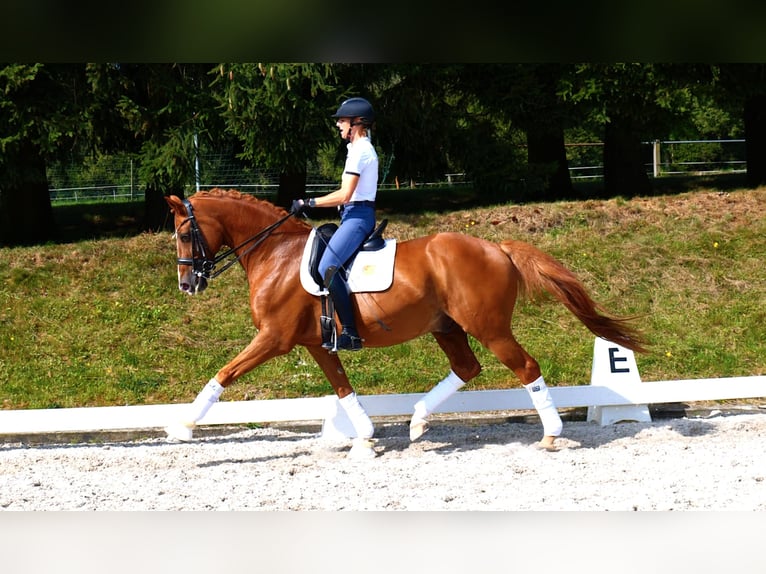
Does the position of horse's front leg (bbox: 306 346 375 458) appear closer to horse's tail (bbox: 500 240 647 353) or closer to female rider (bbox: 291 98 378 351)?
female rider (bbox: 291 98 378 351)

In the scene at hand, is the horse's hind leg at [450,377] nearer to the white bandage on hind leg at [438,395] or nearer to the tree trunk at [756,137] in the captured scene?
the white bandage on hind leg at [438,395]

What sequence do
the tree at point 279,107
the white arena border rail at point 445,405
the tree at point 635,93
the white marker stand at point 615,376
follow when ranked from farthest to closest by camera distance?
the tree at point 635,93 < the tree at point 279,107 < the white marker stand at point 615,376 < the white arena border rail at point 445,405

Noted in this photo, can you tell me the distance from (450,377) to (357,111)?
222 centimetres

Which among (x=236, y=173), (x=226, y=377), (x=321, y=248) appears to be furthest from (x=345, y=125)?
(x=236, y=173)

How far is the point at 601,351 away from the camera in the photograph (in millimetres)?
8109

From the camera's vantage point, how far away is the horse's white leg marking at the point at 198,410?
7.07 metres

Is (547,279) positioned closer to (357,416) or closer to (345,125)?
(357,416)

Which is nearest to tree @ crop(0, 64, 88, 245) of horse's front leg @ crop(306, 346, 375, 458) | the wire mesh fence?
the wire mesh fence

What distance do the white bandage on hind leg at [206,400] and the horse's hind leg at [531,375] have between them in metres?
2.06

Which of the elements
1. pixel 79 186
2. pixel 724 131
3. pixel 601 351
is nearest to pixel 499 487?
pixel 601 351

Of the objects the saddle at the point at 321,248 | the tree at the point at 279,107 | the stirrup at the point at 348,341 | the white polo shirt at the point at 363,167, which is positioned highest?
the tree at the point at 279,107

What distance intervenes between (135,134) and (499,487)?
8563 mm

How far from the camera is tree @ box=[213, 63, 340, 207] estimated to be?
465 inches

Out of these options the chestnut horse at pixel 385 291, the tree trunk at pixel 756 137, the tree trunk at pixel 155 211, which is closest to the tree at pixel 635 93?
the tree trunk at pixel 756 137
